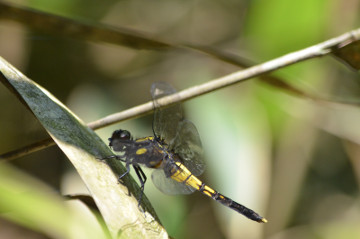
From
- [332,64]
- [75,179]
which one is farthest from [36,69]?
[332,64]

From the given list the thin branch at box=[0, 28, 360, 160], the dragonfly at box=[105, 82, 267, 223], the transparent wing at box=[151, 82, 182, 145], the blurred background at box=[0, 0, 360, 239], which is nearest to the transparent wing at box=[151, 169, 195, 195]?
the dragonfly at box=[105, 82, 267, 223]

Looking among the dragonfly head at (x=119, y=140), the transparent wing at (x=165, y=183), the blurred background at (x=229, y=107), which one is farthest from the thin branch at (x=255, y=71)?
the blurred background at (x=229, y=107)

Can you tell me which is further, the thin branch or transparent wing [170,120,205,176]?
transparent wing [170,120,205,176]

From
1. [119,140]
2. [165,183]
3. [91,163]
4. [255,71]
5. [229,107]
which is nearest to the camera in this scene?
[91,163]

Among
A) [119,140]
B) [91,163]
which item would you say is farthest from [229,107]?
[91,163]

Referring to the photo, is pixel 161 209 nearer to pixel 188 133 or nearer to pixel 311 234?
pixel 188 133

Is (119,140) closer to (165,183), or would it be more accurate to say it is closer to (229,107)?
(165,183)

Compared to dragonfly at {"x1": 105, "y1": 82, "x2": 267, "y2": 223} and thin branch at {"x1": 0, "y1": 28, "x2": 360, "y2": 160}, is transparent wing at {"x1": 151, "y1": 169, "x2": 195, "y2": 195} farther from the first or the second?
thin branch at {"x1": 0, "y1": 28, "x2": 360, "y2": 160}
